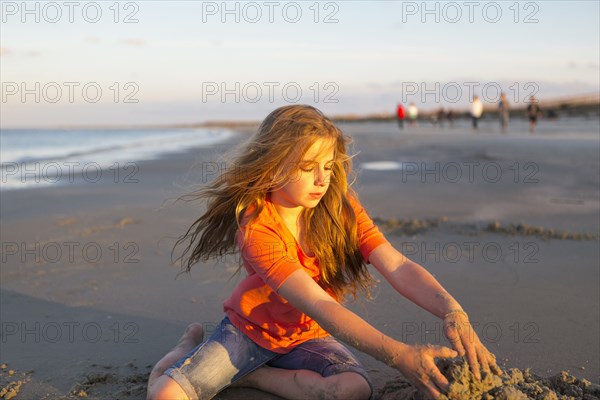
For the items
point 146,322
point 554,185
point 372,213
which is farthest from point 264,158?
point 554,185

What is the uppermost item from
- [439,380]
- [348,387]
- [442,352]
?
[442,352]

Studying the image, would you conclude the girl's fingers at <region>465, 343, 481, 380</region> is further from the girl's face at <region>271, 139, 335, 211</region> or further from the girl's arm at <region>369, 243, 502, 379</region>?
the girl's face at <region>271, 139, 335, 211</region>

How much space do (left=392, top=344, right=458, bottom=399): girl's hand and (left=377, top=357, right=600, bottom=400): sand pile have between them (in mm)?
38

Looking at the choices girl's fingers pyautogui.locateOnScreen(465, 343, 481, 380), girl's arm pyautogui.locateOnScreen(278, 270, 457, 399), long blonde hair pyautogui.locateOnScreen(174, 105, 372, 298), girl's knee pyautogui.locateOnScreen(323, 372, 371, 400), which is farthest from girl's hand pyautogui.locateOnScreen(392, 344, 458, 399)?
long blonde hair pyautogui.locateOnScreen(174, 105, 372, 298)

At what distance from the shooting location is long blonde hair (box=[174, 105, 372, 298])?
255 centimetres

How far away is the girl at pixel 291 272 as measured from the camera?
235 cm

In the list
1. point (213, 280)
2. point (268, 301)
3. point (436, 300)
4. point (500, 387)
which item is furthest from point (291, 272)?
point (213, 280)

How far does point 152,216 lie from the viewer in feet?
20.9

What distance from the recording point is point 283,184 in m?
2.58

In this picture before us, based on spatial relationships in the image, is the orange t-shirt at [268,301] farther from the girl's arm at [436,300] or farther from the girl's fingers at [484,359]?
the girl's fingers at [484,359]

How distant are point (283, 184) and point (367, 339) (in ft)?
2.63

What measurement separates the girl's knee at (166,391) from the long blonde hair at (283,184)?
2.08 ft

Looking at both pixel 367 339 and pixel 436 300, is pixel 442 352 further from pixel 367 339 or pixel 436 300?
pixel 436 300

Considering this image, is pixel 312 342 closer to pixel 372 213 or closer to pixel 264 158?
pixel 264 158
